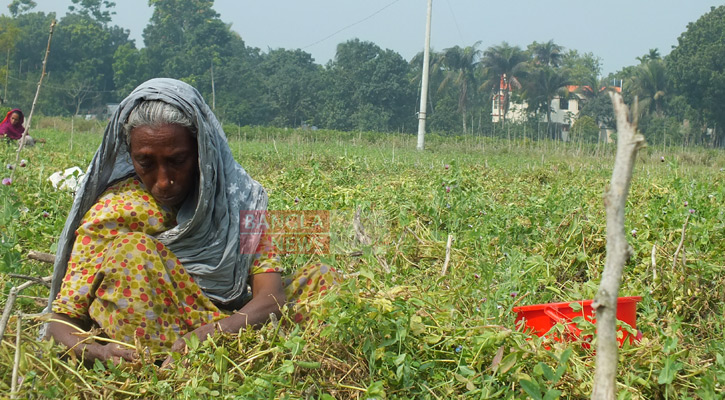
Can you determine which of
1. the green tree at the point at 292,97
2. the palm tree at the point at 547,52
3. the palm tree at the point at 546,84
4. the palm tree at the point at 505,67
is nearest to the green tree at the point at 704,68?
the palm tree at the point at 546,84

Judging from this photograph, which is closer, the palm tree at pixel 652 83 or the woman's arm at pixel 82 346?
the woman's arm at pixel 82 346

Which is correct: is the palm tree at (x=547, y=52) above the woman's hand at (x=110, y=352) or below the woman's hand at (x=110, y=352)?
above

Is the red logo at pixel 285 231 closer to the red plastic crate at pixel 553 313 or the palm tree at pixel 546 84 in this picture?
the red plastic crate at pixel 553 313

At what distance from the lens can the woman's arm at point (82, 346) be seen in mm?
2082

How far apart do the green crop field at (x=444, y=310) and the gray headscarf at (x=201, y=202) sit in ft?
1.23

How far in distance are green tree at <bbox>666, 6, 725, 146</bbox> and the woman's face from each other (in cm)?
3767

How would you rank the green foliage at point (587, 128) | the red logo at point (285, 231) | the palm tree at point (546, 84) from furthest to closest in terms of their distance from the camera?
the palm tree at point (546, 84), the green foliage at point (587, 128), the red logo at point (285, 231)

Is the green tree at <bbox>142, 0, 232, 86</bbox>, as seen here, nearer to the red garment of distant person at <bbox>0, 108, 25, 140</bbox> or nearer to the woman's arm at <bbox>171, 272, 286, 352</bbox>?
the red garment of distant person at <bbox>0, 108, 25, 140</bbox>

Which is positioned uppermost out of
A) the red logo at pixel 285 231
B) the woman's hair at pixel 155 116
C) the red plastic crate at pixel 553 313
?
the woman's hair at pixel 155 116

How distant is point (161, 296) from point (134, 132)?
0.57m

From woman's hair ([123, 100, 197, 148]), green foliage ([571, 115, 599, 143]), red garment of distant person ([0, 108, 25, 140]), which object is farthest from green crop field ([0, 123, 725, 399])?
green foliage ([571, 115, 599, 143])

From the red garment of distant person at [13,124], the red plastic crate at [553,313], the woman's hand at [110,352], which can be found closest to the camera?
the woman's hand at [110,352]

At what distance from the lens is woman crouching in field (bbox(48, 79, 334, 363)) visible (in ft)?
7.34

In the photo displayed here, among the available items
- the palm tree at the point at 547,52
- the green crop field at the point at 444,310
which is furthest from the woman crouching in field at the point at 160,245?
the palm tree at the point at 547,52
